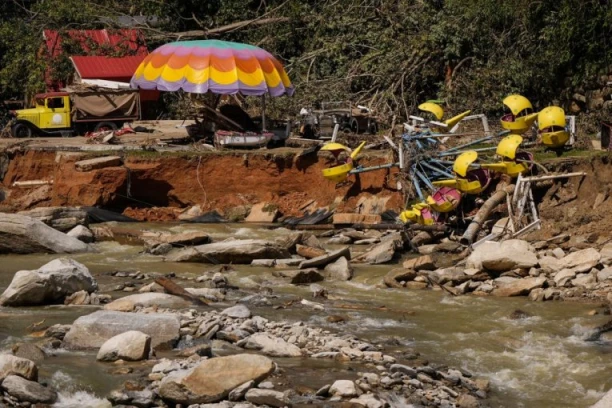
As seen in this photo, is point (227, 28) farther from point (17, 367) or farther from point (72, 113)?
point (17, 367)

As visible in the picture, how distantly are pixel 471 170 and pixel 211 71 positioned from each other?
294 inches

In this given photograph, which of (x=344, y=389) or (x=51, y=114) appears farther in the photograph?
(x=51, y=114)

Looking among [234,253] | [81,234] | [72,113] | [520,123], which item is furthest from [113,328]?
[72,113]

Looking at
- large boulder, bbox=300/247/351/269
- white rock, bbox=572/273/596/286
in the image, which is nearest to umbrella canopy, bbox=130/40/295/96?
large boulder, bbox=300/247/351/269

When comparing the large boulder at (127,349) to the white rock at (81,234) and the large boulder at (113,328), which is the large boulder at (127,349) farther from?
the white rock at (81,234)

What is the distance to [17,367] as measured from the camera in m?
11.7

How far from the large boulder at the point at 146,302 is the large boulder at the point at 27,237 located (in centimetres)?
457

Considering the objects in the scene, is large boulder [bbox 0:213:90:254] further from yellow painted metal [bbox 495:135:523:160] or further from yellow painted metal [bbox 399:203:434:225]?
yellow painted metal [bbox 495:135:523:160]

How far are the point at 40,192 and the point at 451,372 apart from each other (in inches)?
566

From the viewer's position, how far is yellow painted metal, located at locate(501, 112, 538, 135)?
2133 cm

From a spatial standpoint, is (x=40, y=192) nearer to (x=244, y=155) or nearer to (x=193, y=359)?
(x=244, y=155)

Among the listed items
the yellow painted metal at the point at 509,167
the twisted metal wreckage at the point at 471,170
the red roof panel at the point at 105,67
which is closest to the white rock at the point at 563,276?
the twisted metal wreckage at the point at 471,170

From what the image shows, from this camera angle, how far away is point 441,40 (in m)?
28.6

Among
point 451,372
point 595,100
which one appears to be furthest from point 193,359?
point 595,100
